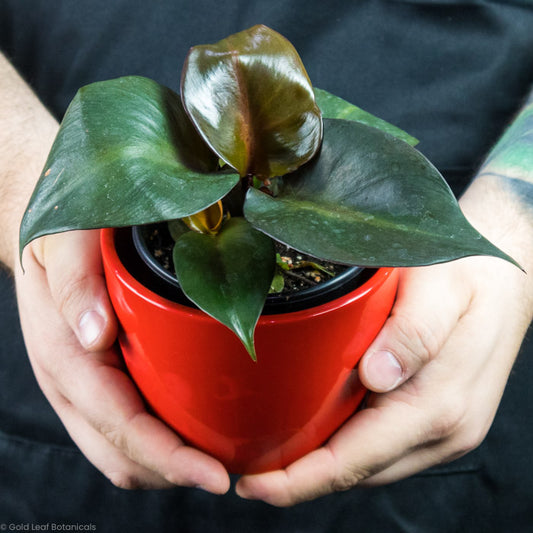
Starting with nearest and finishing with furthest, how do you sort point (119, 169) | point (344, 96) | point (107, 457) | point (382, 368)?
1. point (119, 169)
2. point (382, 368)
3. point (107, 457)
4. point (344, 96)

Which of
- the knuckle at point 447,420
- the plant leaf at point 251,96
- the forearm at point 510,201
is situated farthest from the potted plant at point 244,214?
the forearm at point 510,201

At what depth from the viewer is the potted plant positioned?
210 millimetres

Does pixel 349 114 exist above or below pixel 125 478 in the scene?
above

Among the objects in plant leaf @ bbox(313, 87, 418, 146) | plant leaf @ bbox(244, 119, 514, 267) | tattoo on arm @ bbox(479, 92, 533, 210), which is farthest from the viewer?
tattoo on arm @ bbox(479, 92, 533, 210)

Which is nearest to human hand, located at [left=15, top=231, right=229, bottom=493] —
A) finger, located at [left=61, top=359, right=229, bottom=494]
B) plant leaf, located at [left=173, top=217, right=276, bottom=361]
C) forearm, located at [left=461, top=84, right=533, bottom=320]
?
finger, located at [left=61, top=359, right=229, bottom=494]

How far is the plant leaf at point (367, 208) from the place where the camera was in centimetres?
20

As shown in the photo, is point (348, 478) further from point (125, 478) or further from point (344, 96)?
point (344, 96)

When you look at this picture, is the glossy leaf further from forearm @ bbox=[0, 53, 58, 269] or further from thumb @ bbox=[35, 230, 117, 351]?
forearm @ bbox=[0, 53, 58, 269]

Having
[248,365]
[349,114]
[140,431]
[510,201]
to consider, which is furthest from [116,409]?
[510,201]

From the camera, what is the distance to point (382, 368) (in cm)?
33

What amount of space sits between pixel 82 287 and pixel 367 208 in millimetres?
193

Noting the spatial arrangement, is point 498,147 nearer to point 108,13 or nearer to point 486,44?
point 486,44

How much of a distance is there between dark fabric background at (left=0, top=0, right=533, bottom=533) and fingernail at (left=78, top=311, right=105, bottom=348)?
326 millimetres

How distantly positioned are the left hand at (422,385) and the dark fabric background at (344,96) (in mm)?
192
